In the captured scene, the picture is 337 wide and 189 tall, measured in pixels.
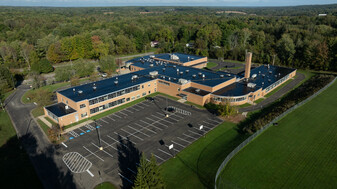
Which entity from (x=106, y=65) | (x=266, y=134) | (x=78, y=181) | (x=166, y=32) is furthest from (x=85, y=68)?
(x=166, y=32)

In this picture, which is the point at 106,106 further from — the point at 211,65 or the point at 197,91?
the point at 211,65

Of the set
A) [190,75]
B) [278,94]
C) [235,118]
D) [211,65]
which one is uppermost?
[190,75]

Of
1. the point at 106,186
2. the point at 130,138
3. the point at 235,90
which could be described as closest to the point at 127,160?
the point at 106,186

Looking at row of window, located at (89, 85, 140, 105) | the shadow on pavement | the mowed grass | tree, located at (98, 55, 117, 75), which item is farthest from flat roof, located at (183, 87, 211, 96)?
tree, located at (98, 55, 117, 75)

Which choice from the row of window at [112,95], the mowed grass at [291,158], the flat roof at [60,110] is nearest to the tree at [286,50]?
the mowed grass at [291,158]

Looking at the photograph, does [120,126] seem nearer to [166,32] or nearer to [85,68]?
[85,68]

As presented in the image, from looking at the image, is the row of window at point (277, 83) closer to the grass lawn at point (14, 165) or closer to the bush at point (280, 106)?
the bush at point (280, 106)

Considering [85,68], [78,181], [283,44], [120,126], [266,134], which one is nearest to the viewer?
[78,181]
